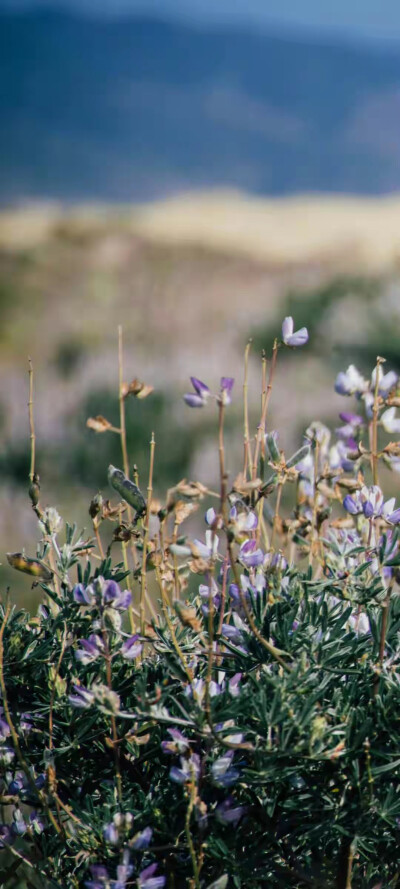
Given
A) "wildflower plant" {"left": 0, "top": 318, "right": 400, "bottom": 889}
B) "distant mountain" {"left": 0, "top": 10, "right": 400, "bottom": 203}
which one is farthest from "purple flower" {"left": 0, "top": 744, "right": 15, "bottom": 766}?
"distant mountain" {"left": 0, "top": 10, "right": 400, "bottom": 203}

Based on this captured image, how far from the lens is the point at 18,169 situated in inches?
998

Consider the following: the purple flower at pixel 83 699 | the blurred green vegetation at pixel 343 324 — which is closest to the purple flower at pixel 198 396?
the purple flower at pixel 83 699

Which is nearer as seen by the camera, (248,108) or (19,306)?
(19,306)

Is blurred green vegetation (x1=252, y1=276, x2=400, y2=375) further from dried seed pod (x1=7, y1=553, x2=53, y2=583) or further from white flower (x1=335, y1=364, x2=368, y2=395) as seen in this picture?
dried seed pod (x1=7, y1=553, x2=53, y2=583)

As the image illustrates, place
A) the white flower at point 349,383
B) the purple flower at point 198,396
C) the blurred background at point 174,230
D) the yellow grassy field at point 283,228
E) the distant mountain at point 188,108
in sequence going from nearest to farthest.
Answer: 1. the purple flower at point 198,396
2. the white flower at point 349,383
3. the blurred background at point 174,230
4. the yellow grassy field at point 283,228
5. the distant mountain at point 188,108

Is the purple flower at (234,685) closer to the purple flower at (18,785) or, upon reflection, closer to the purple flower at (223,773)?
the purple flower at (223,773)

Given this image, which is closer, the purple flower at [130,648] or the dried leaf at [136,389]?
the purple flower at [130,648]

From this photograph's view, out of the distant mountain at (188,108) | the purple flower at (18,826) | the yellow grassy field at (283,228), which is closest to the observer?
the purple flower at (18,826)

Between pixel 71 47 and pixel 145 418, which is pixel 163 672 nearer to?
pixel 145 418

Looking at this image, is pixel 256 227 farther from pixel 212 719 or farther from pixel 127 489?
pixel 212 719

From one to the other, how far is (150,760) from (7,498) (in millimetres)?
3470

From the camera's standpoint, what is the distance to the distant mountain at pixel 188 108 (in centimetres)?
2852

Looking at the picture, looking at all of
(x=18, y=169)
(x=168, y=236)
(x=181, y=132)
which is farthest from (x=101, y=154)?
(x=168, y=236)

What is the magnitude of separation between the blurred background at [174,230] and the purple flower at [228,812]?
1353 mm
